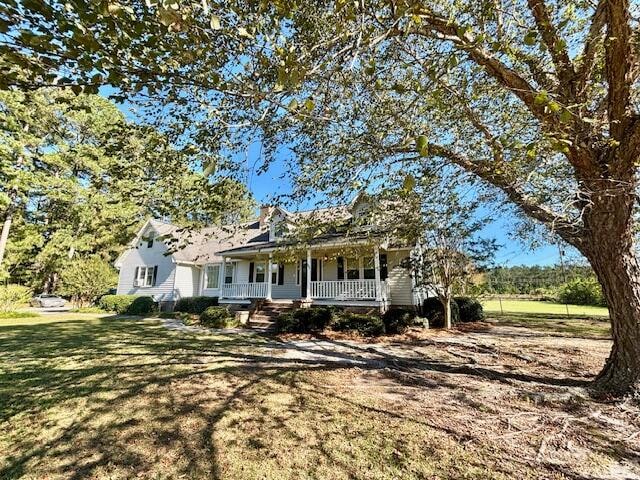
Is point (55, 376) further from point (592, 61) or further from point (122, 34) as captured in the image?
point (592, 61)

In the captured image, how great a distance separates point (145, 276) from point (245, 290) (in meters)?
11.0

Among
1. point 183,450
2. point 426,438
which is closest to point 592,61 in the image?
point 426,438

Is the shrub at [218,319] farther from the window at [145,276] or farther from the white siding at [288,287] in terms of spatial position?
the window at [145,276]

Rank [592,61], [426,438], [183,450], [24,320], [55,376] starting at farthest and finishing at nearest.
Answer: [24,320], [55,376], [592,61], [426,438], [183,450]

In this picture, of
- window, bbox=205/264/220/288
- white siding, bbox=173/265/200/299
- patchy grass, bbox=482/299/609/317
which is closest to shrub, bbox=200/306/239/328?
window, bbox=205/264/220/288

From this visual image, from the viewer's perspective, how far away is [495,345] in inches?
379

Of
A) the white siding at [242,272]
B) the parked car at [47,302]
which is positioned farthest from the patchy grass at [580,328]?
the parked car at [47,302]

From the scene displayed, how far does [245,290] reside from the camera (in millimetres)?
17734

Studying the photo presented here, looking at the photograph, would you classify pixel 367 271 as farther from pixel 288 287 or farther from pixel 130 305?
pixel 130 305

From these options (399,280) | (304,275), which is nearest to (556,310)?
(399,280)

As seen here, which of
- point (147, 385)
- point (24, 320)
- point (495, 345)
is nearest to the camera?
point (147, 385)

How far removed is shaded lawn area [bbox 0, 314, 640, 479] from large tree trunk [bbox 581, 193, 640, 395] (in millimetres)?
538

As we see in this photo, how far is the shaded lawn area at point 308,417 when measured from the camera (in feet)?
10.8

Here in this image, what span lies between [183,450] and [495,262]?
12.7m
